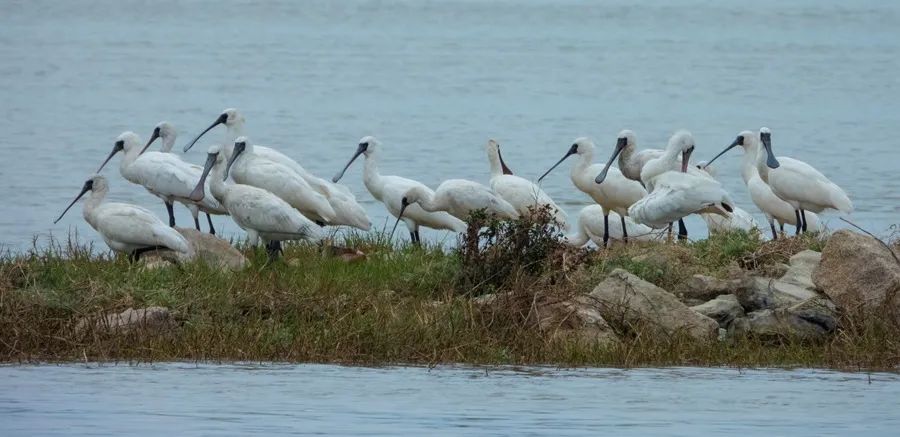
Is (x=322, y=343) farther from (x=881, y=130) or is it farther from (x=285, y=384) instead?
(x=881, y=130)

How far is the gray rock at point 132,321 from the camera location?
11.8 metres

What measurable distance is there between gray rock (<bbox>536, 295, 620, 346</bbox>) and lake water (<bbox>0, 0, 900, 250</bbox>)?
33.6 feet

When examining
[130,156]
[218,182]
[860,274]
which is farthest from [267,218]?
[860,274]

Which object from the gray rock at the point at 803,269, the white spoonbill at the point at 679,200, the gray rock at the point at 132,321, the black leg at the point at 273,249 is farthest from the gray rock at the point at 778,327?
the white spoonbill at the point at 679,200

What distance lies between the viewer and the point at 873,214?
25.3m

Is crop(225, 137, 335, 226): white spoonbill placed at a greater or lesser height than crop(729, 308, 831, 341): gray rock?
greater

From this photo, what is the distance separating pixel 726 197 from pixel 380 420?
7.31 m

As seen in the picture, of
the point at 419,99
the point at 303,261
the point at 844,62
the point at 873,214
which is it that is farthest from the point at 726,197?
the point at 844,62

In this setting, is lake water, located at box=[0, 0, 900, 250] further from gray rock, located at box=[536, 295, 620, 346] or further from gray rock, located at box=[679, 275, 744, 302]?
gray rock, located at box=[536, 295, 620, 346]

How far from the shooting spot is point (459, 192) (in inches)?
691

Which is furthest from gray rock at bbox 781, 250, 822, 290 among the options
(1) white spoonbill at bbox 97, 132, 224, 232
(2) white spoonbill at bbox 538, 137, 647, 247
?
(1) white spoonbill at bbox 97, 132, 224, 232

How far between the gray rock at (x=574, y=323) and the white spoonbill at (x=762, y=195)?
285 inches

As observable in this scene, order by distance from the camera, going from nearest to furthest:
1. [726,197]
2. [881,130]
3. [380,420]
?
1. [380,420]
2. [726,197]
3. [881,130]

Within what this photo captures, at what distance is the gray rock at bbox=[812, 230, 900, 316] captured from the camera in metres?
12.2
